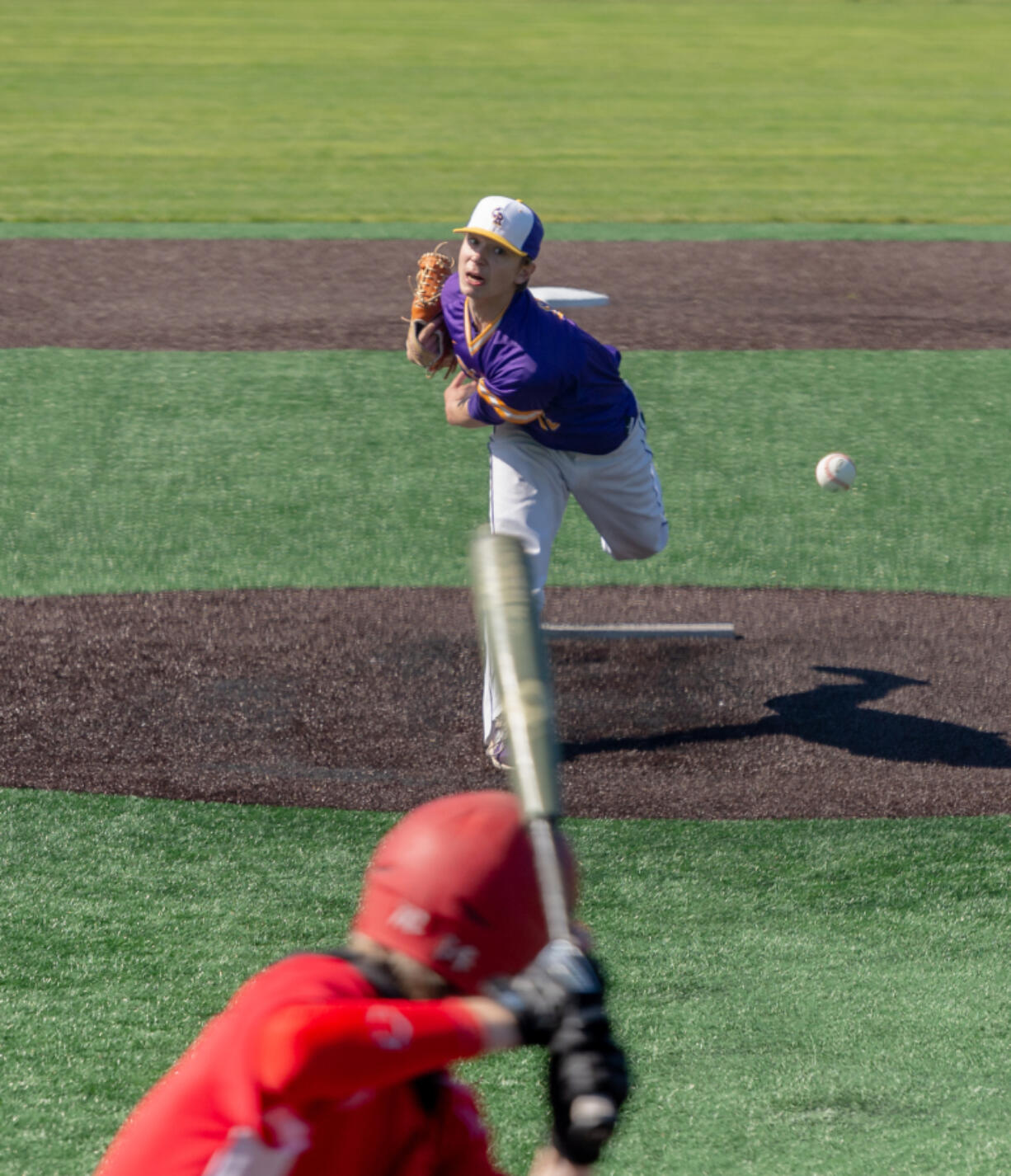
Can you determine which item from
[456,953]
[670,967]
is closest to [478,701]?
[670,967]

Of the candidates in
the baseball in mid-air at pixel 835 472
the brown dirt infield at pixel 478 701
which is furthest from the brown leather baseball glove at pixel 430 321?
the baseball in mid-air at pixel 835 472

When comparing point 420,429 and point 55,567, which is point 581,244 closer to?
point 420,429

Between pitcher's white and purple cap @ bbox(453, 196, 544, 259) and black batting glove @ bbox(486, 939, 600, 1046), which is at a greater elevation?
pitcher's white and purple cap @ bbox(453, 196, 544, 259)

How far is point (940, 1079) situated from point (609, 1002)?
2.86ft

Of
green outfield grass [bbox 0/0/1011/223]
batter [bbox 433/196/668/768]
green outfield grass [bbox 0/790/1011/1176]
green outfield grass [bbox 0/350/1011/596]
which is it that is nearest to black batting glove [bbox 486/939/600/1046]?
green outfield grass [bbox 0/790/1011/1176]

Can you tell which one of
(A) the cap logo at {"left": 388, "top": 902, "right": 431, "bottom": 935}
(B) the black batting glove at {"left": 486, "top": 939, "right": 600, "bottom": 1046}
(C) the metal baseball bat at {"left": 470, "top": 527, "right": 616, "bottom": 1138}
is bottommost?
(B) the black batting glove at {"left": 486, "top": 939, "right": 600, "bottom": 1046}

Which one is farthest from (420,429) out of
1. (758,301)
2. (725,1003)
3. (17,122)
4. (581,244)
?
(17,122)

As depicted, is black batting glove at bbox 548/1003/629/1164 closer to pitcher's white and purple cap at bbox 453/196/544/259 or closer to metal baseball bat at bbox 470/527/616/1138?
metal baseball bat at bbox 470/527/616/1138

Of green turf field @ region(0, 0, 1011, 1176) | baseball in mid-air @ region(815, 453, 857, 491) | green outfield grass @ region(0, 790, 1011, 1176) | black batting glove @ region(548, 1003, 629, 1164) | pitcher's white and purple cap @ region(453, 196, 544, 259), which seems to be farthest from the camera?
baseball in mid-air @ region(815, 453, 857, 491)

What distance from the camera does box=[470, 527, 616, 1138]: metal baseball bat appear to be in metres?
2.19

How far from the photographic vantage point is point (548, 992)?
2051mm

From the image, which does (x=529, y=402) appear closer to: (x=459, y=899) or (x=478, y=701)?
(x=478, y=701)

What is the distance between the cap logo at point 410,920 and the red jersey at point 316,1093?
0.29 feet

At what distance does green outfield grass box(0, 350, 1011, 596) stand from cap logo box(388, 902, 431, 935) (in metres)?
6.16
